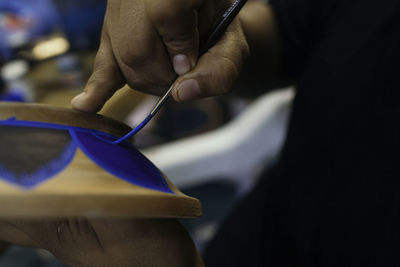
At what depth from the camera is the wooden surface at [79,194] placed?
0.18 metres

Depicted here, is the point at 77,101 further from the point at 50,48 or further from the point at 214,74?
the point at 50,48

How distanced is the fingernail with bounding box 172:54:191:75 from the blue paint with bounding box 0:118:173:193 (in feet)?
0.28

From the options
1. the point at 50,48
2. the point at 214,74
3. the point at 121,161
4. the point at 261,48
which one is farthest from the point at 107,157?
the point at 50,48

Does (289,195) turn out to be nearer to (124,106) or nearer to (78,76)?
(124,106)

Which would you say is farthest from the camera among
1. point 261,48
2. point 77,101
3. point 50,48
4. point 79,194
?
point 50,48

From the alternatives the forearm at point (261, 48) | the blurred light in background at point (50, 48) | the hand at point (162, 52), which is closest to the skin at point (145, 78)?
the hand at point (162, 52)

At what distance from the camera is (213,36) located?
0.32m

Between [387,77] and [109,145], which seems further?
[387,77]

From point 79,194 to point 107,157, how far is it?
0.07 metres

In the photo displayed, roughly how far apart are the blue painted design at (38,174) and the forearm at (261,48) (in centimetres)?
53

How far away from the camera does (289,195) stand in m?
→ 0.61

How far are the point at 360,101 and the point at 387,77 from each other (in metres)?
0.05

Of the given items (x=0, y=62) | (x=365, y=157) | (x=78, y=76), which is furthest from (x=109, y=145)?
(x=0, y=62)

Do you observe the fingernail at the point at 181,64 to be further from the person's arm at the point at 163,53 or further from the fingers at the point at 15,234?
the fingers at the point at 15,234
